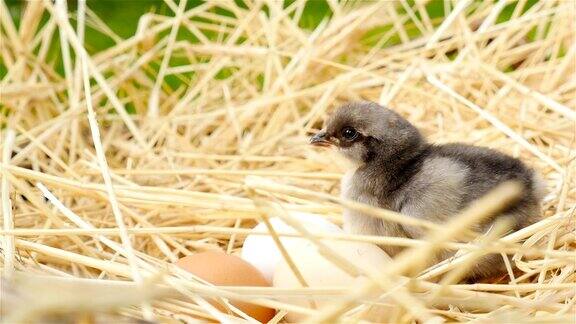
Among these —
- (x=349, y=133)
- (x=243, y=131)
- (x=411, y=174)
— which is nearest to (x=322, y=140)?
(x=349, y=133)

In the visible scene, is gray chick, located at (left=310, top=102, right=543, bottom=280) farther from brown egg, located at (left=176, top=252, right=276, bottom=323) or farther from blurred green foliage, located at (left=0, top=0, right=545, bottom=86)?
blurred green foliage, located at (left=0, top=0, right=545, bottom=86)

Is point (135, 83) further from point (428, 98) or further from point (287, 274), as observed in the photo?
point (287, 274)

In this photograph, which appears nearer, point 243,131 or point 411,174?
point 411,174

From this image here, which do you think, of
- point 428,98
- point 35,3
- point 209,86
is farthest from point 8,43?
point 428,98

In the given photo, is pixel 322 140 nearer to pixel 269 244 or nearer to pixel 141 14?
pixel 269 244

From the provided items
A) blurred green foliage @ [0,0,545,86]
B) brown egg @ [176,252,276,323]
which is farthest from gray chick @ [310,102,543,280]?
blurred green foliage @ [0,0,545,86]
